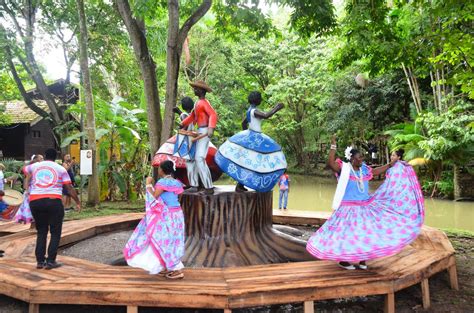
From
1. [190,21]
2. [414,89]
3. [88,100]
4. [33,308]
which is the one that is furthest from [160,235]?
[414,89]

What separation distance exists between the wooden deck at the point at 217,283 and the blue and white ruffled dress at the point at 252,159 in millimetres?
1460

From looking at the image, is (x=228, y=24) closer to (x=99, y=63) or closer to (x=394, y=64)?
(x=394, y=64)

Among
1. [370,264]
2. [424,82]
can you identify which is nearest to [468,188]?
[424,82]

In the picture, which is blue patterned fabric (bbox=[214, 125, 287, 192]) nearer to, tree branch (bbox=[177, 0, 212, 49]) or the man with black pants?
the man with black pants

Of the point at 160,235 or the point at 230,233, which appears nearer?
the point at 160,235

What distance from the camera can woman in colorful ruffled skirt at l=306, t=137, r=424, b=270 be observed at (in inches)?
174

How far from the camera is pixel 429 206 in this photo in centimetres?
1567

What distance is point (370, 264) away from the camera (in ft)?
16.3

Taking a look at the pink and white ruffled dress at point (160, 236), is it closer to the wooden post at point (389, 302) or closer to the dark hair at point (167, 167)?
the dark hair at point (167, 167)

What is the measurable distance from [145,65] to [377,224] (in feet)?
20.9

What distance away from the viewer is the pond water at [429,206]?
1240 centimetres

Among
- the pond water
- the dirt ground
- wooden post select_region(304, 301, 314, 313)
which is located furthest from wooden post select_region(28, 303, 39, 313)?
the pond water

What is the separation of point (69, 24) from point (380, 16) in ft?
39.2

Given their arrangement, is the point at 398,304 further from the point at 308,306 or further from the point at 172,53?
the point at 172,53
